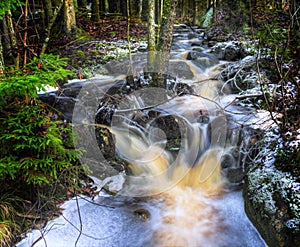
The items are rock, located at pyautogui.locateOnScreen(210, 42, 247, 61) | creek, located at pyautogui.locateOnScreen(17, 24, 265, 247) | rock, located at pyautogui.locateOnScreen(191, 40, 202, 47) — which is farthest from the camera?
rock, located at pyautogui.locateOnScreen(191, 40, 202, 47)

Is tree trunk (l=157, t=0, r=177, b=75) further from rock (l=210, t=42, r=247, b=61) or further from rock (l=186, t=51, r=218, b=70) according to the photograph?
rock (l=210, t=42, r=247, b=61)

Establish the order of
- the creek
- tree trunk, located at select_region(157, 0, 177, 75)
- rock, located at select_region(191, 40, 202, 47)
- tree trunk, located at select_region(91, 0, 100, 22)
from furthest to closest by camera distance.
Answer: tree trunk, located at select_region(91, 0, 100, 22) < rock, located at select_region(191, 40, 202, 47) < tree trunk, located at select_region(157, 0, 177, 75) < the creek

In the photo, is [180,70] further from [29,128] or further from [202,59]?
[29,128]

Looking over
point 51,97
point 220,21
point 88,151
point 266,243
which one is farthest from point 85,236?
→ point 220,21

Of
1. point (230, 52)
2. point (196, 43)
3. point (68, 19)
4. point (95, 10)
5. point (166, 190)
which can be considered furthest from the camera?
point (95, 10)

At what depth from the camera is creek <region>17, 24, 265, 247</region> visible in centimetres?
409

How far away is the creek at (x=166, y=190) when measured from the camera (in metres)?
4.09

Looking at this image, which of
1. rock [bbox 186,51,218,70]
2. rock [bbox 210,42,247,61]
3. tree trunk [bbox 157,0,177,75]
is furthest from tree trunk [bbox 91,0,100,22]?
tree trunk [bbox 157,0,177,75]

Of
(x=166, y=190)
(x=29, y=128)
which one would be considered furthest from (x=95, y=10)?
(x=29, y=128)

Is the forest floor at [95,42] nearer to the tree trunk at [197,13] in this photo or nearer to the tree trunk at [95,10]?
the tree trunk at [95,10]

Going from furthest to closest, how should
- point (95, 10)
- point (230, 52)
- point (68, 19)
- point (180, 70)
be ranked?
point (95, 10)
point (230, 52)
point (68, 19)
point (180, 70)

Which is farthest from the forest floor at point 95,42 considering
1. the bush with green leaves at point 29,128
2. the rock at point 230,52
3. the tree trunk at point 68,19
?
the bush with green leaves at point 29,128

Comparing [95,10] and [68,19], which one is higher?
[95,10]

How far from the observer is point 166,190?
5.34 m
